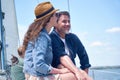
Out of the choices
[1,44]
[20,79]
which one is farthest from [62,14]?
[1,44]

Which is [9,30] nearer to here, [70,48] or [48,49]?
[70,48]

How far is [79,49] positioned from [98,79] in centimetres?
108

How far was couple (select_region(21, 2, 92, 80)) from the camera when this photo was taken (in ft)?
5.76

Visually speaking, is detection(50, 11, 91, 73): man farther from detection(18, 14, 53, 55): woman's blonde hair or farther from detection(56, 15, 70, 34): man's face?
detection(18, 14, 53, 55): woman's blonde hair

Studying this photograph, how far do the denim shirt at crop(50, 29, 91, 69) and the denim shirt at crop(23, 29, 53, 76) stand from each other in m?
0.06

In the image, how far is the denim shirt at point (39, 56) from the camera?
5.74ft

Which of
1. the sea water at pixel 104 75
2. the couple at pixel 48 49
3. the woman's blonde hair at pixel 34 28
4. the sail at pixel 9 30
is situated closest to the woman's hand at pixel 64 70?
the couple at pixel 48 49

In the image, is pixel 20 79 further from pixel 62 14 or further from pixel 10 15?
pixel 10 15

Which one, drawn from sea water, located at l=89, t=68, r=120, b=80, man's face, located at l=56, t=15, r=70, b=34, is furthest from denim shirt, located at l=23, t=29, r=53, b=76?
sea water, located at l=89, t=68, r=120, b=80

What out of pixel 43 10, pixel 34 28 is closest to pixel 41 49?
pixel 34 28

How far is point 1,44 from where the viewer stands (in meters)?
7.52

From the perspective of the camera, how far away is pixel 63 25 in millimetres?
1992

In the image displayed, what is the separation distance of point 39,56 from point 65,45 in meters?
0.28

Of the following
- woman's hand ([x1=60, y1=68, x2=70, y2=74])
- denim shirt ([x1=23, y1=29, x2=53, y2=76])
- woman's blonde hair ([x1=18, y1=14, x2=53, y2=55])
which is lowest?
woman's hand ([x1=60, y1=68, x2=70, y2=74])
